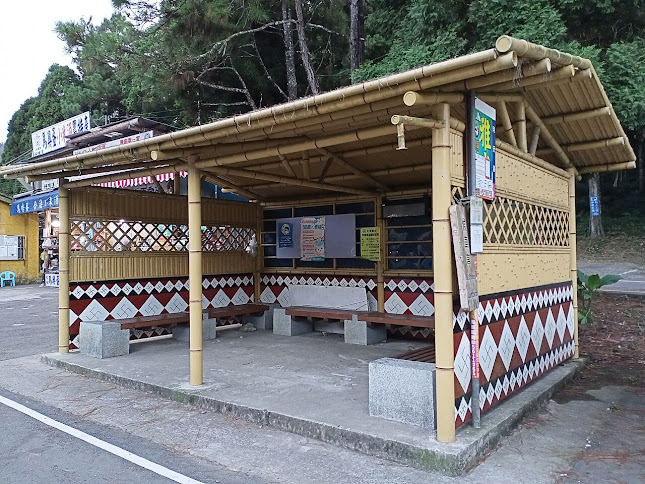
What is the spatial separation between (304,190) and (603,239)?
16.6 m

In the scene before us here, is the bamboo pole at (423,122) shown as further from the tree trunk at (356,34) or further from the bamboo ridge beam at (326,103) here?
the tree trunk at (356,34)

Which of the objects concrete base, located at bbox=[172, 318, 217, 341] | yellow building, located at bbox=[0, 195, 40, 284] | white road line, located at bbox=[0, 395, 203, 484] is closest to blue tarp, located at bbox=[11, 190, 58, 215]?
yellow building, located at bbox=[0, 195, 40, 284]

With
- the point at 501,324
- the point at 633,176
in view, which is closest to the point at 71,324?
the point at 501,324

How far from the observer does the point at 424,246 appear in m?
7.41

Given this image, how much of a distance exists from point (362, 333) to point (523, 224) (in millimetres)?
3112

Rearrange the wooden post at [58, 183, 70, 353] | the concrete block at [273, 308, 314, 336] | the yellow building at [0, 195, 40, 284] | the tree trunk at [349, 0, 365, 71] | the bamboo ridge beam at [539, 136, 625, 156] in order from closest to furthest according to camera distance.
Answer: the bamboo ridge beam at [539, 136, 625, 156], the wooden post at [58, 183, 70, 353], the concrete block at [273, 308, 314, 336], the tree trunk at [349, 0, 365, 71], the yellow building at [0, 195, 40, 284]

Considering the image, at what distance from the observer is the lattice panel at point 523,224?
4262mm

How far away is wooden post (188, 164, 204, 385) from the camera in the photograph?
5.14 metres

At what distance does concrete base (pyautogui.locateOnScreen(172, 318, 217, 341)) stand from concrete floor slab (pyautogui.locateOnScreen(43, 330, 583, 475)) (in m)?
0.23

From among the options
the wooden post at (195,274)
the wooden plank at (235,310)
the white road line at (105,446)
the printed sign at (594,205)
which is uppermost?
the printed sign at (594,205)

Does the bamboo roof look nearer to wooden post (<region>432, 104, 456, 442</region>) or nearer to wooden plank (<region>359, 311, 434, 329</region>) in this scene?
wooden post (<region>432, 104, 456, 442</region>)

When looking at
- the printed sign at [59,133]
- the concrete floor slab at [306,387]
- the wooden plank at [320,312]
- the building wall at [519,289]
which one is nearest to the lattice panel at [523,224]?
the building wall at [519,289]

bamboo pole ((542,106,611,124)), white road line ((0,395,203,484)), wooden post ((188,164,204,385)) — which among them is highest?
bamboo pole ((542,106,611,124))

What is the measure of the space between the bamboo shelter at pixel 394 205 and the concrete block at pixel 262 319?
443 millimetres
